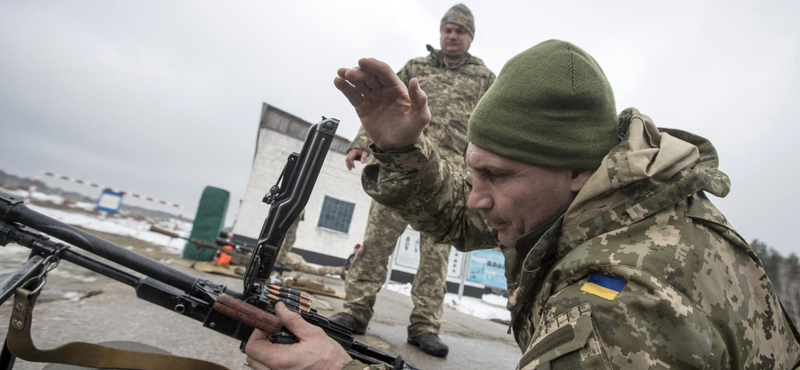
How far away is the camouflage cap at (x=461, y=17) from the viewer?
3.34 m

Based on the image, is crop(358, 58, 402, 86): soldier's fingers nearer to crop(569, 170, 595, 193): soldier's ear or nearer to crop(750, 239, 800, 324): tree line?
crop(569, 170, 595, 193): soldier's ear

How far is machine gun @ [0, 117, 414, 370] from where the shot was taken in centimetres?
128

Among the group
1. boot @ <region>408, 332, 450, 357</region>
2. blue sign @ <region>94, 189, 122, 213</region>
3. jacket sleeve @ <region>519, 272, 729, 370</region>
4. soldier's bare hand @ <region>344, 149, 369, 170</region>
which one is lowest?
blue sign @ <region>94, 189, 122, 213</region>

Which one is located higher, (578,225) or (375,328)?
(578,225)

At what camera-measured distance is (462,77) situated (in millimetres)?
3299

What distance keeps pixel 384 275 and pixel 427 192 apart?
1.25m

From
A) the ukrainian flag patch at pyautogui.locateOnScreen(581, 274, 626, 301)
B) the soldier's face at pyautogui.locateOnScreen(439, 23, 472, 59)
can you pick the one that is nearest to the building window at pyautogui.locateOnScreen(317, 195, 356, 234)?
the soldier's face at pyautogui.locateOnScreen(439, 23, 472, 59)

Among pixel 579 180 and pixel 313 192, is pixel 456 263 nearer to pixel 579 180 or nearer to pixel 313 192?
pixel 313 192

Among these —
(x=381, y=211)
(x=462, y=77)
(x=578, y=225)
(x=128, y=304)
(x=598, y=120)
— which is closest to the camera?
(x=578, y=225)

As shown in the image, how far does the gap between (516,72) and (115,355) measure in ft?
5.95

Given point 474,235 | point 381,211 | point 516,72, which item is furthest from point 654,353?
point 381,211

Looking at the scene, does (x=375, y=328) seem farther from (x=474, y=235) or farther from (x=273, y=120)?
(x=273, y=120)

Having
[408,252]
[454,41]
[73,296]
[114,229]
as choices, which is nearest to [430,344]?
[73,296]

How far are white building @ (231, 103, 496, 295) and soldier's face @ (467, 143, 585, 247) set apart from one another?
11622 mm
